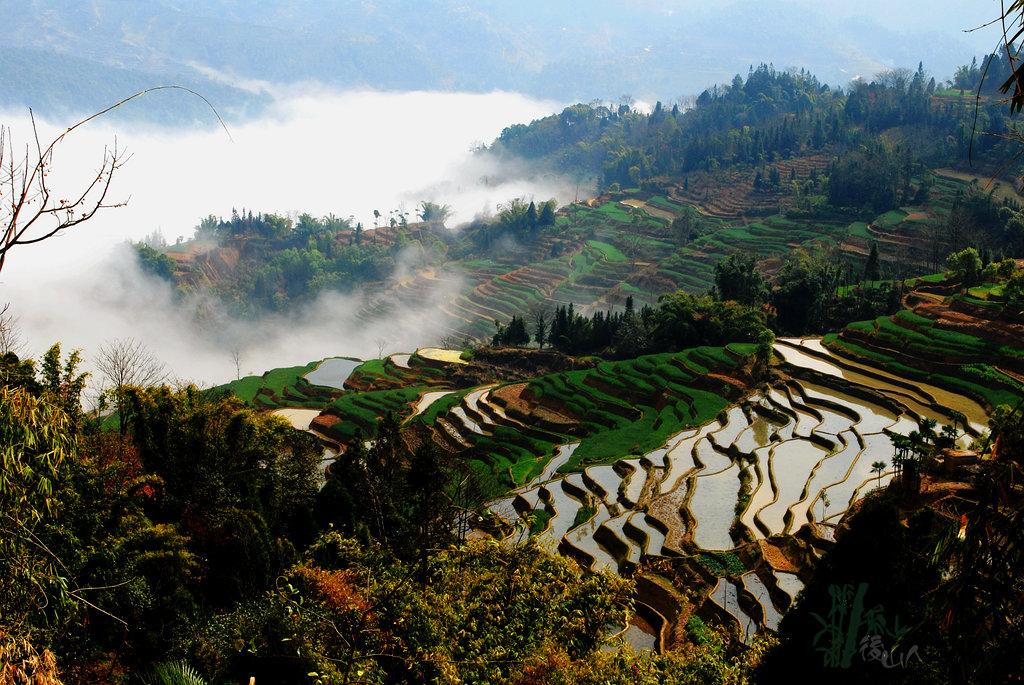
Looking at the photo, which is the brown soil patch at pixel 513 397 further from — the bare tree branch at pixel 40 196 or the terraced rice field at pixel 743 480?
the bare tree branch at pixel 40 196

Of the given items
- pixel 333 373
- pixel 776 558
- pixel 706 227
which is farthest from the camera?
pixel 706 227

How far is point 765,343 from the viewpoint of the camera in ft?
103

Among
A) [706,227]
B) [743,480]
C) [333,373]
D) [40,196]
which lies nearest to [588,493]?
[743,480]

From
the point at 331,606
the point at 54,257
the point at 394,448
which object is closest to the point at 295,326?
the point at 54,257

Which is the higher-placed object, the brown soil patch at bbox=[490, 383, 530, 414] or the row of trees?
the row of trees

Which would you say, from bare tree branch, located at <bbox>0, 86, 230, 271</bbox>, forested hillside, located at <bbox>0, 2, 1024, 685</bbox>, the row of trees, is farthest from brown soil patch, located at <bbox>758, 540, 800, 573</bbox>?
the row of trees

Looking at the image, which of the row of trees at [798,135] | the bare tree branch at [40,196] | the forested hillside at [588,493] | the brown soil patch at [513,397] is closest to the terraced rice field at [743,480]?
the forested hillside at [588,493]

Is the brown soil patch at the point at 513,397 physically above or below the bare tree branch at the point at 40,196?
below

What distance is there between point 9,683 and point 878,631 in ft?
25.6
